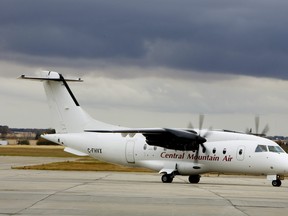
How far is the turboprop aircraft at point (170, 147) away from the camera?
1661 inches

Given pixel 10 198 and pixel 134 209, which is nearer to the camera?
pixel 134 209

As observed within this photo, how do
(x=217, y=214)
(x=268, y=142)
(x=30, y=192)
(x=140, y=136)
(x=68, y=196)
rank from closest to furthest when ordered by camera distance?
(x=217, y=214) < (x=68, y=196) < (x=30, y=192) < (x=268, y=142) < (x=140, y=136)

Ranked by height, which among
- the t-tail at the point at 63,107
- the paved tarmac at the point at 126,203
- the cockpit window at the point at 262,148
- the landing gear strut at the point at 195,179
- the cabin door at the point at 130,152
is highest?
the t-tail at the point at 63,107

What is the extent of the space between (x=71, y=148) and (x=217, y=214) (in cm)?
2783

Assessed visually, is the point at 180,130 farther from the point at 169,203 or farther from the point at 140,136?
the point at 169,203

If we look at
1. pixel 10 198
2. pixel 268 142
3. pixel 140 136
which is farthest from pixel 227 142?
pixel 10 198

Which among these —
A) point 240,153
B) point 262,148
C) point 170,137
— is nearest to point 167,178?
point 170,137

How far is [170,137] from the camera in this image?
144 feet

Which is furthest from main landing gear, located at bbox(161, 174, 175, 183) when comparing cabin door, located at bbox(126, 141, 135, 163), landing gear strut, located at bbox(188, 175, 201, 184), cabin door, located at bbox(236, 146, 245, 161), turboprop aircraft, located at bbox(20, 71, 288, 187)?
cabin door, located at bbox(236, 146, 245, 161)

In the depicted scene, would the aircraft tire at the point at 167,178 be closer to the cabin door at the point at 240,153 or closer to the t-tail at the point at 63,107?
the cabin door at the point at 240,153

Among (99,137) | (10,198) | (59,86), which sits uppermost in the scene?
(59,86)

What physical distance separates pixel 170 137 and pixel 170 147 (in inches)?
33.9

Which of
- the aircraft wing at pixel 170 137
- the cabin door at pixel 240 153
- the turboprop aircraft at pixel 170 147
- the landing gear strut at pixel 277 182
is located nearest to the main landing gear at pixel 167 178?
the turboprop aircraft at pixel 170 147

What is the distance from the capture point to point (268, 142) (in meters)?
42.6
